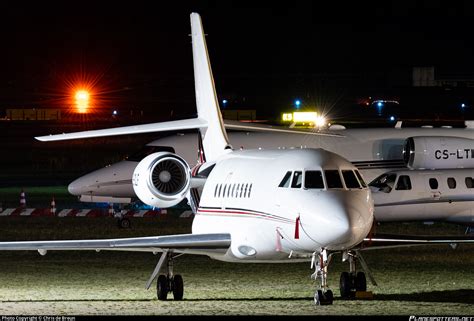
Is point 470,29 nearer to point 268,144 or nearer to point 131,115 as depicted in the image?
point 131,115

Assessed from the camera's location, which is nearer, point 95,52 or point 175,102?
point 175,102

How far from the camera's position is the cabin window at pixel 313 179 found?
67.8 feet

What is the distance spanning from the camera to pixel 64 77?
15950cm

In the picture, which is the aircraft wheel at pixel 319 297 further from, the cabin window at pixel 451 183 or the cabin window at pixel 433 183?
the cabin window at pixel 451 183

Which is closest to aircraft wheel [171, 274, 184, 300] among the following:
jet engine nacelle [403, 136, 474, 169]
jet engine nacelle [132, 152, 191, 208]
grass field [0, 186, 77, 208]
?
jet engine nacelle [132, 152, 191, 208]

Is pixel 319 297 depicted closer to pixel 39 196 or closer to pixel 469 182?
pixel 469 182

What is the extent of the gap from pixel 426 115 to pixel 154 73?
78329 mm

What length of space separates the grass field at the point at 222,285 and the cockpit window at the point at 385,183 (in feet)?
14.2

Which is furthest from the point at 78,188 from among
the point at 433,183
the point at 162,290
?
the point at 162,290

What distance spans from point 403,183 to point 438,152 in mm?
4288

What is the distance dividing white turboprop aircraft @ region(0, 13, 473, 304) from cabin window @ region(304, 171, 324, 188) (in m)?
0.02

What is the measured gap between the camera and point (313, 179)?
2077cm

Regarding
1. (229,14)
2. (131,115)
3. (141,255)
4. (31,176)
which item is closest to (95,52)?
Answer: (229,14)

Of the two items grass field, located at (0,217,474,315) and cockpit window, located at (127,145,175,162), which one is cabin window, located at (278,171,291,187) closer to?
grass field, located at (0,217,474,315)
